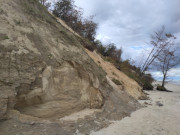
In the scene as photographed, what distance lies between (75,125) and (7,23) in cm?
350

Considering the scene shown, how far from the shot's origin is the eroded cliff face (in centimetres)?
348

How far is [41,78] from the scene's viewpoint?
13.4 feet

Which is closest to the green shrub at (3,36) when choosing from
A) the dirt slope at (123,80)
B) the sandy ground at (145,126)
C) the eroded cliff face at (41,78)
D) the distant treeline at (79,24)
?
the eroded cliff face at (41,78)

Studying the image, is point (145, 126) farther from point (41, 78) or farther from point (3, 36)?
point (3, 36)

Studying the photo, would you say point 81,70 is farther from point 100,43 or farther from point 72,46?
point 100,43

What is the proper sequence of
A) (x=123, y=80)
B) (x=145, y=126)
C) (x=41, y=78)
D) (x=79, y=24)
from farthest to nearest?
(x=79, y=24) → (x=123, y=80) → (x=145, y=126) → (x=41, y=78)

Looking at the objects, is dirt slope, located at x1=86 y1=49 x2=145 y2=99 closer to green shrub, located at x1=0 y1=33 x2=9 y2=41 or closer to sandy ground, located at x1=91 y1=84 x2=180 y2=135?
sandy ground, located at x1=91 y1=84 x2=180 y2=135

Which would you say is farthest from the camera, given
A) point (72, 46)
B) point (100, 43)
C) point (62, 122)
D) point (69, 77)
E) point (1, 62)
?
point (100, 43)

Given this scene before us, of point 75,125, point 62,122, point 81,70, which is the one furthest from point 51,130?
point 81,70

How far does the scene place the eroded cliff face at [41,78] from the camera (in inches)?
137

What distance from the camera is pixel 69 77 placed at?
5035 mm

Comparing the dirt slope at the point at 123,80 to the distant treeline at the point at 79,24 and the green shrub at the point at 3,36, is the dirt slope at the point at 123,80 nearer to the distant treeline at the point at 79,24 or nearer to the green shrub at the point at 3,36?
the distant treeline at the point at 79,24

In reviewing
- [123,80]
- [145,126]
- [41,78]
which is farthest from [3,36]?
[123,80]

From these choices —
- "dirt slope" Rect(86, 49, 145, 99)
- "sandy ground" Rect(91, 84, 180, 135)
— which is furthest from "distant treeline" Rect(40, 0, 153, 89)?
"sandy ground" Rect(91, 84, 180, 135)
